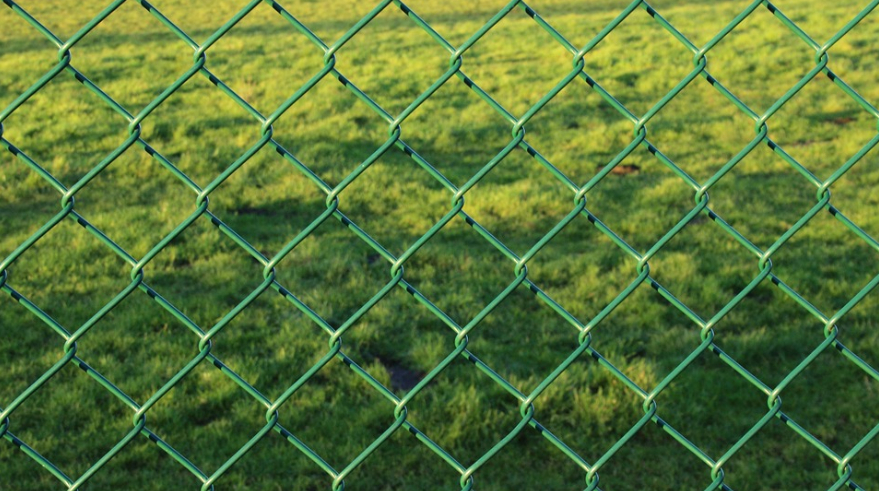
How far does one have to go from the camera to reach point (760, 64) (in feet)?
30.0

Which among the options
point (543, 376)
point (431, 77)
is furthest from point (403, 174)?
point (431, 77)

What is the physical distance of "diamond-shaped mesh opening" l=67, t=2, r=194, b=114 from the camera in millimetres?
8648

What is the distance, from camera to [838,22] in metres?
11.0

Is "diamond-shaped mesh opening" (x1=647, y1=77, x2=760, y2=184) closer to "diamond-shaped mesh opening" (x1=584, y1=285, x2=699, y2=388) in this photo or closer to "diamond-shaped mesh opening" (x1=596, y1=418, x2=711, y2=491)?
"diamond-shaped mesh opening" (x1=584, y1=285, x2=699, y2=388)

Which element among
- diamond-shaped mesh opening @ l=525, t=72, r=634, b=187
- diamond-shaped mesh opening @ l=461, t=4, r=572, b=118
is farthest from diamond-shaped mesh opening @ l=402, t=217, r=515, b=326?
diamond-shaped mesh opening @ l=461, t=4, r=572, b=118

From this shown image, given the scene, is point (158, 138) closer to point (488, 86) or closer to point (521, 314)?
point (488, 86)

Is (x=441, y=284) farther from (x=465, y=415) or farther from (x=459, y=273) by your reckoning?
(x=465, y=415)

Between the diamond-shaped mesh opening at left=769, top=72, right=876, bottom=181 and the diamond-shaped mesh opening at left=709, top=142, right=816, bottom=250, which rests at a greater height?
the diamond-shaped mesh opening at left=769, top=72, right=876, bottom=181

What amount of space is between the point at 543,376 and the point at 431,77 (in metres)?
5.84

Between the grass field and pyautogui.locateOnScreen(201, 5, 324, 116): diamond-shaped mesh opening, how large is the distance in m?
0.09

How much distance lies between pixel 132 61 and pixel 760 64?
20.2ft

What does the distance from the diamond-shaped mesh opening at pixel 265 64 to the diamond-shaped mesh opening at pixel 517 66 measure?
1596mm

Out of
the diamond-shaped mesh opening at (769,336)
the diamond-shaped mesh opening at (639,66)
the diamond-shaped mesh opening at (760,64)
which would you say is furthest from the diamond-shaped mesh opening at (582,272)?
the diamond-shaped mesh opening at (760,64)

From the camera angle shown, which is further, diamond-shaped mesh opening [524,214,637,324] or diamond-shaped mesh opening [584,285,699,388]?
diamond-shaped mesh opening [524,214,637,324]
